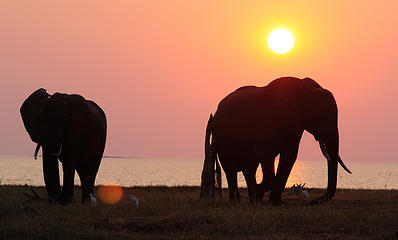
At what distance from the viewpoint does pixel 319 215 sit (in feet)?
48.1

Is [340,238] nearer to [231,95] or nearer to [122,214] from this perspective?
[122,214]

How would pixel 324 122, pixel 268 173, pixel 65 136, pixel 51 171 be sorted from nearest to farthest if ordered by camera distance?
1. pixel 268 173
2. pixel 324 122
3. pixel 65 136
4. pixel 51 171

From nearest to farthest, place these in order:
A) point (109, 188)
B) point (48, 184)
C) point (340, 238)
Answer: point (340, 238) → point (48, 184) → point (109, 188)

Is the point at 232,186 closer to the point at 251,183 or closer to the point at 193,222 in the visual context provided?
the point at 251,183

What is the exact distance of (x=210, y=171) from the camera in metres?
19.9

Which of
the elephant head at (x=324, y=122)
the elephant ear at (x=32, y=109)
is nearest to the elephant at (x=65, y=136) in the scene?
the elephant ear at (x=32, y=109)

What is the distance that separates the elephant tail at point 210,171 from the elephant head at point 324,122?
3.23 meters

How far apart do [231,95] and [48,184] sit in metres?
5.59

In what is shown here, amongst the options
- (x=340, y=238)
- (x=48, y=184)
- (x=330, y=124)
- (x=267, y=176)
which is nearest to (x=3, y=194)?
(x=48, y=184)

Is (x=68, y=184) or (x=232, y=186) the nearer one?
(x=68, y=184)

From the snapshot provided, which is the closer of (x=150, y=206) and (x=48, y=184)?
(x=150, y=206)

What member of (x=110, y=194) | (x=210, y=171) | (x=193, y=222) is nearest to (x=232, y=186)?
(x=210, y=171)

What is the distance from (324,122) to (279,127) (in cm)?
127

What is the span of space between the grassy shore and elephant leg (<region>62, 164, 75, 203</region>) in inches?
20.1
